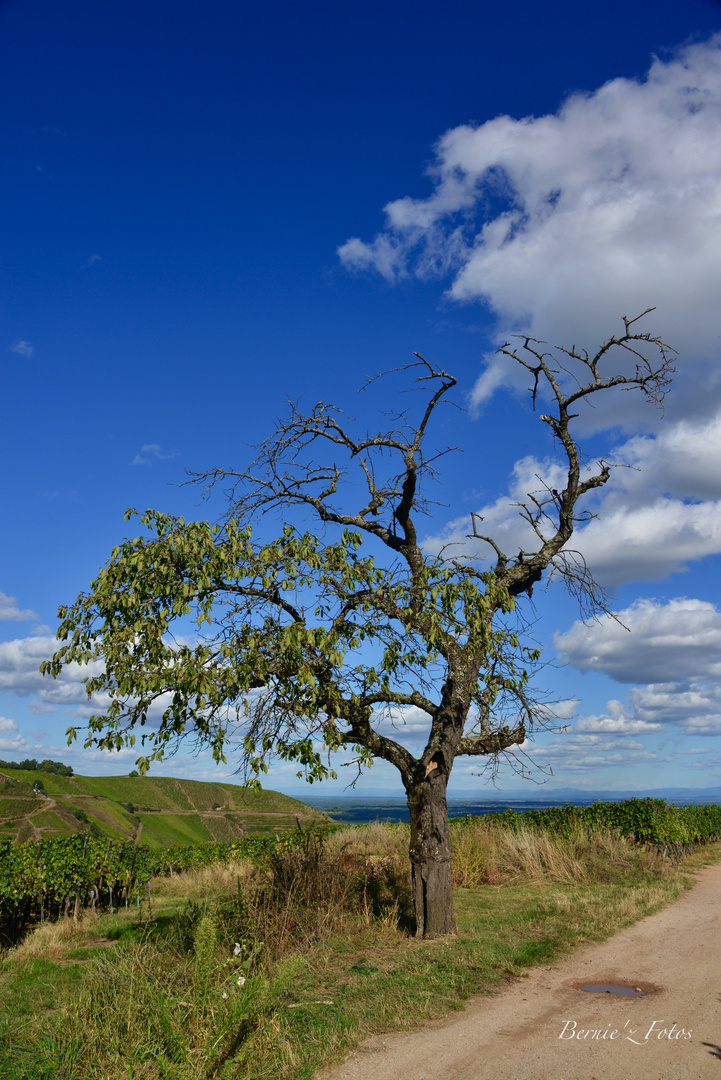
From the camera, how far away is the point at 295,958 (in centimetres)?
472

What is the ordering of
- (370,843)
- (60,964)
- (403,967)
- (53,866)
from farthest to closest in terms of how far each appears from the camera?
(370,843)
(53,866)
(60,964)
(403,967)

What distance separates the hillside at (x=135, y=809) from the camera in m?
57.6

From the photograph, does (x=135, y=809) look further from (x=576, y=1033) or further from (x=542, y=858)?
(x=576, y=1033)

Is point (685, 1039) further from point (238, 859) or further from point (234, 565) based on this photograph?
point (238, 859)

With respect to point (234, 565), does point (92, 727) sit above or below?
below

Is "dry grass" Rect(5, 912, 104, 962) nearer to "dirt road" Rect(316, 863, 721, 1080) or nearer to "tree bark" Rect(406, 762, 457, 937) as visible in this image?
"tree bark" Rect(406, 762, 457, 937)

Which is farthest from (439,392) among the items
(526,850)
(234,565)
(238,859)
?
(238,859)

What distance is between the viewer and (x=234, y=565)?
25.2ft

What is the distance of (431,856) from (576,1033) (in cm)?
349

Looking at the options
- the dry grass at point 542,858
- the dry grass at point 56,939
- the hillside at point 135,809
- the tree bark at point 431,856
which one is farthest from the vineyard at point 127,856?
the hillside at point 135,809

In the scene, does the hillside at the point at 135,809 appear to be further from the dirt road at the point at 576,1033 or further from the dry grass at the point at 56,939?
the dirt road at the point at 576,1033

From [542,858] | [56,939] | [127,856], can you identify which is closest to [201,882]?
[127,856]

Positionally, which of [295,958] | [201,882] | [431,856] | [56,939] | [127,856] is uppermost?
[295,958]

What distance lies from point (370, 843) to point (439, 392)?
1146 centimetres
